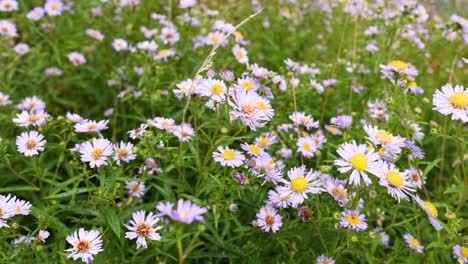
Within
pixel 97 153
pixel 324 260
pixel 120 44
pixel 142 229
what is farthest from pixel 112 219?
pixel 120 44

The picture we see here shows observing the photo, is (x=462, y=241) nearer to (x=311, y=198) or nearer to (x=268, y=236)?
(x=311, y=198)

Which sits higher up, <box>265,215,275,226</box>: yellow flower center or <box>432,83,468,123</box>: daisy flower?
<box>432,83,468,123</box>: daisy flower

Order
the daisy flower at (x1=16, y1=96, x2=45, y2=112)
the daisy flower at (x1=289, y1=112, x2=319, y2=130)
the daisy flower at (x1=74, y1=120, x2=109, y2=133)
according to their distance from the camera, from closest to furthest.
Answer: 1. the daisy flower at (x1=74, y1=120, x2=109, y2=133)
2. the daisy flower at (x1=289, y1=112, x2=319, y2=130)
3. the daisy flower at (x1=16, y1=96, x2=45, y2=112)

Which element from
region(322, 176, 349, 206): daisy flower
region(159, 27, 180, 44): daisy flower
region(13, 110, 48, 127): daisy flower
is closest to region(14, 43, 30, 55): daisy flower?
region(159, 27, 180, 44): daisy flower

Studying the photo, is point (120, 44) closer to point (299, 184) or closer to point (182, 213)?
point (299, 184)

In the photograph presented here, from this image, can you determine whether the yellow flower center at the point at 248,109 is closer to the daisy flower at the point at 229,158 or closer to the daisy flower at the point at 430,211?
the daisy flower at the point at 229,158

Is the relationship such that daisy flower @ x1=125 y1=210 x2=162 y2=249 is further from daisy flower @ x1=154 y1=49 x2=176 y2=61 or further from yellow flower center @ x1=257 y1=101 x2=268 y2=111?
daisy flower @ x1=154 y1=49 x2=176 y2=61

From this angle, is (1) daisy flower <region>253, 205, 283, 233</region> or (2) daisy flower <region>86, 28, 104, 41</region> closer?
(1) daisy flower <region>253, 205, 283, 233</region>
